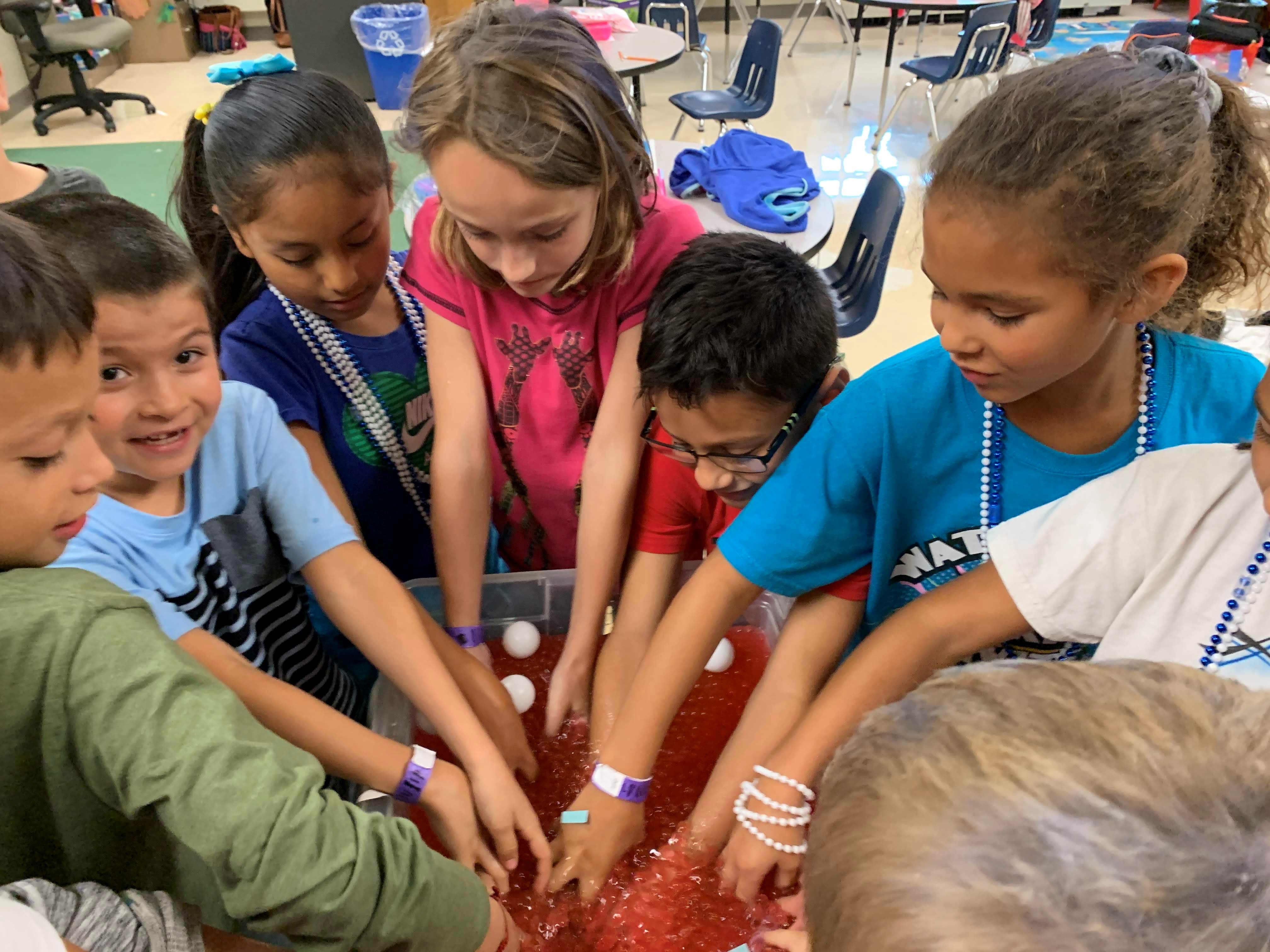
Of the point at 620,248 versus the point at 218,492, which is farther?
the point at 620,248

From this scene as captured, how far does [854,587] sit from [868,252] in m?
1.93

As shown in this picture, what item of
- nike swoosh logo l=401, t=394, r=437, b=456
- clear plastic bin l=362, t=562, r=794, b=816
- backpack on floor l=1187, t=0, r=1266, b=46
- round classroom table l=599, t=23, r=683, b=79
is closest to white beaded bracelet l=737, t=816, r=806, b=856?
clear plastic bin l=362, t=562, r=794, b=816

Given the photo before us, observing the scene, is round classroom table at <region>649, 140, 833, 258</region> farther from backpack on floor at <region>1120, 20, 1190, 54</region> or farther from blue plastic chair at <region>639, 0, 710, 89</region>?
blue plastic chair at <region>639, 0, 710, 89</region>

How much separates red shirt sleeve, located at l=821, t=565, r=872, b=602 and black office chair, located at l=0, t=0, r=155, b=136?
5.44 m

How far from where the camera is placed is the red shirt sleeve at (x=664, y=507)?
1.19m

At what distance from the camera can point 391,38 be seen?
4.73 meters

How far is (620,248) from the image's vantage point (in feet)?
3.52

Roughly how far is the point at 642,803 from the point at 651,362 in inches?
20.9

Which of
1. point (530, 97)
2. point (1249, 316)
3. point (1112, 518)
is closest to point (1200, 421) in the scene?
point (1112, 518)

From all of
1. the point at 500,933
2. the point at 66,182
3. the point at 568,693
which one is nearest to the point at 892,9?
the point at 66,182

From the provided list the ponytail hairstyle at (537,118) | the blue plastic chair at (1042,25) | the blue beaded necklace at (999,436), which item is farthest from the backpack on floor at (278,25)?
the blue beaded necklace at (999,436)

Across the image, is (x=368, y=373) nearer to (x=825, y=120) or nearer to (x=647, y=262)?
(x=647, y=262)

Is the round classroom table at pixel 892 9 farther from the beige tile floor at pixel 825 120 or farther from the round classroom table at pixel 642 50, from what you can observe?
the round classroom table at pixel 642 50

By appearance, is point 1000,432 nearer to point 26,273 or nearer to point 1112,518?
point 1112,518
